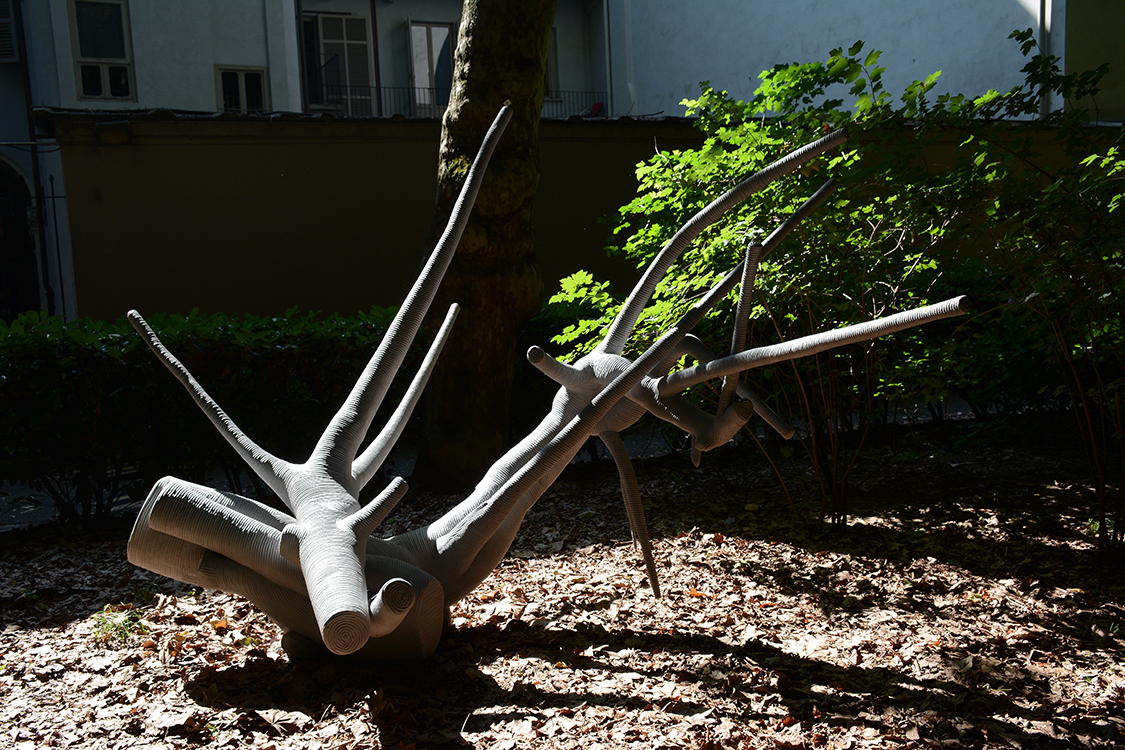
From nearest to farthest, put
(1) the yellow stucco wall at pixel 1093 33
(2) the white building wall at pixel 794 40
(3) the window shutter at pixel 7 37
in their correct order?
(1) the yellow stucco wall at pixel 1093 33, (2) the white building wall at pixel 794 40, (3) the window shutter at pixel 7 37

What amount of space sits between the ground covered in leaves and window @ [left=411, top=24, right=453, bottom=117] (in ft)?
53.5

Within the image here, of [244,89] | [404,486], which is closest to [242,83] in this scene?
[244,89]

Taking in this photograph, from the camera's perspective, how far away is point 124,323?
5230 millimetres

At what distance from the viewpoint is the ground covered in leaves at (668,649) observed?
8.01 ft

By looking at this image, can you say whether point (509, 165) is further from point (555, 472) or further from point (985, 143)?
point (555, 472)

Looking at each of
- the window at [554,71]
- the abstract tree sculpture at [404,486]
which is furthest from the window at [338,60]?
the abstract tree sculpture at [404,486]

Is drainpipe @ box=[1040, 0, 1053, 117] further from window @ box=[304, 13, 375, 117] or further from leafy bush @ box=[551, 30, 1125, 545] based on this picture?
window @ box=[304, 13, 375, 117]

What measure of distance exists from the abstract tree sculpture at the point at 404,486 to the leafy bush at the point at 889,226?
4.28ft

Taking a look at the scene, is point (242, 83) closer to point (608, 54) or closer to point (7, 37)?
point (7, 37)

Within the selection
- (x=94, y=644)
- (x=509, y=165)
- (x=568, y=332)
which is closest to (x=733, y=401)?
(x=568, y=332)

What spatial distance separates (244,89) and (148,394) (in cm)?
1201

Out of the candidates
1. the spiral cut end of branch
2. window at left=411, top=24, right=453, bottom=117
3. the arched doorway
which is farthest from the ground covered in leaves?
window at left=411, top=24, right=453, bottom=117

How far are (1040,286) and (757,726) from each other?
247 cm

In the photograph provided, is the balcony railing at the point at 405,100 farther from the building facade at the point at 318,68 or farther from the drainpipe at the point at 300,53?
the drainpipe at the point at 300,53
